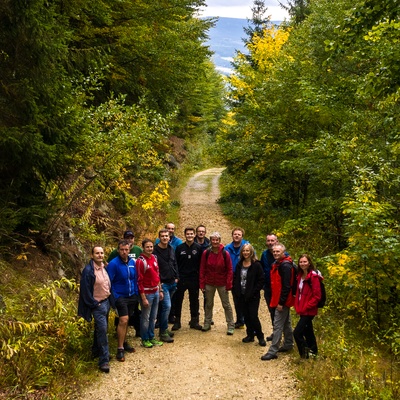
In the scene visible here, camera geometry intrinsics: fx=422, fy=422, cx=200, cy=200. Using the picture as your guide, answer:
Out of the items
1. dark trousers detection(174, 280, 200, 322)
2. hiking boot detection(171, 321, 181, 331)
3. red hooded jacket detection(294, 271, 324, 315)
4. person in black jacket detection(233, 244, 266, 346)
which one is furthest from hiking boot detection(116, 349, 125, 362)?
red hooded jacket detection(294, 271, 324, 315)

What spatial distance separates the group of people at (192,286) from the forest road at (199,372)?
204 millimetres

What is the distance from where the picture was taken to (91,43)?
13.3m

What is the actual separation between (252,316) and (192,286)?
1443 mm

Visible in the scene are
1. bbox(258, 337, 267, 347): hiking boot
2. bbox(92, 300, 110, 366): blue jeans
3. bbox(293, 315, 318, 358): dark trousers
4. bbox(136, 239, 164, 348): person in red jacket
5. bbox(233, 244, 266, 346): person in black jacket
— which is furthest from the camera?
bbox(258, 337, 267, 347): hiking boot

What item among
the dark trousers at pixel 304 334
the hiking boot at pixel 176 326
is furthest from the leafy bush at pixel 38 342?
the dark trousers at pixel 304 334

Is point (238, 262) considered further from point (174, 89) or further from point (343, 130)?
point (174, 89)

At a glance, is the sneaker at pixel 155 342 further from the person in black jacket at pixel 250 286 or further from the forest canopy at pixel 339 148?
the forest canopy at pixel 339 148

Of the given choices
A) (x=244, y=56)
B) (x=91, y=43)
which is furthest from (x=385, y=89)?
(x=244, y=56)

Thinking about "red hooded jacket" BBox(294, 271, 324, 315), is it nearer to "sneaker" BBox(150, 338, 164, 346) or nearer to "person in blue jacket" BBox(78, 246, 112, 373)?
"sneaker" BBox(150, 338, 164, 346)

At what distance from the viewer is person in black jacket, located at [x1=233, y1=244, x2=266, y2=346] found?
25.8ft

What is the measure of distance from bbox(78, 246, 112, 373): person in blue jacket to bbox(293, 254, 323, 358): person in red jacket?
124 inches

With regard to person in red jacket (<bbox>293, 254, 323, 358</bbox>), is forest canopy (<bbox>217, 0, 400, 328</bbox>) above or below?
above

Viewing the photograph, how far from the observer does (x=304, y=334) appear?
7.29 meters

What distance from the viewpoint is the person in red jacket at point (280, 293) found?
23.8 ft
